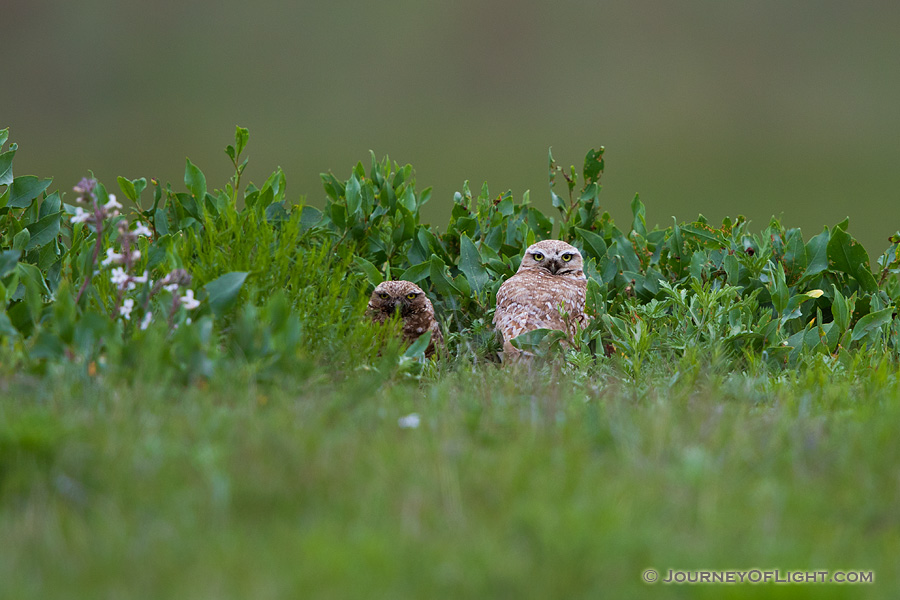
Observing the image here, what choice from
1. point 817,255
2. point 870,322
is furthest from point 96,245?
point 817,255

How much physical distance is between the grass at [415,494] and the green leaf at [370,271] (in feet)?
8.22

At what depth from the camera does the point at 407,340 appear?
5648mm

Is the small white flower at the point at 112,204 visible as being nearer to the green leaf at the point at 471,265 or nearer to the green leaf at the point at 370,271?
the green leaf at the point at 370,271

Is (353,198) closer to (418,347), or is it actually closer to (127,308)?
(418,347)

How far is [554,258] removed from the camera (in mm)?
6133

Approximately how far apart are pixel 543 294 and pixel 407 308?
951 millimetres

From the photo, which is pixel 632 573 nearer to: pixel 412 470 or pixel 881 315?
pixel 412 470

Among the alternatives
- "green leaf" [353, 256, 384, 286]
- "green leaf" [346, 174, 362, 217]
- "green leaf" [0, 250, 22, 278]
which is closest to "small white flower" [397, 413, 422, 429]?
"green leaf" [0, 250, 22, 278]

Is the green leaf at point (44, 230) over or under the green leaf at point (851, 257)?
over

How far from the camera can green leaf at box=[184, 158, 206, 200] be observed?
652 centimetres

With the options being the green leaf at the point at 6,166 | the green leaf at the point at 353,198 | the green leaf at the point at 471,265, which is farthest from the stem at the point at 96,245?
the green leaf at the point at 471,265

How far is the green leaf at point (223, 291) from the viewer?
13.6 feet

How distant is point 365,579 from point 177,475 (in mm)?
894

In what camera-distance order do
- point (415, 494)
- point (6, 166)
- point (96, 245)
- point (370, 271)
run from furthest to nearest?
point (370, 271), point (6, 166), point (96, 245), point (415, 494)
